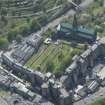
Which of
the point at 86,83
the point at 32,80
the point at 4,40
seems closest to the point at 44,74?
the point at 32,80

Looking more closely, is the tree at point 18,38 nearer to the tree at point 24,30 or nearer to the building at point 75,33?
the tree at point 24,30

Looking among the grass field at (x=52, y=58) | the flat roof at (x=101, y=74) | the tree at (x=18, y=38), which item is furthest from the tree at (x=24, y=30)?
the flat roof at (x=101, y=74)

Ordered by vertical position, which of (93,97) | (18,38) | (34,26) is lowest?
(93,97)

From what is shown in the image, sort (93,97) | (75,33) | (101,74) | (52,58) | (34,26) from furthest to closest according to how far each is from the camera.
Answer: (34,26) → (75,33) → (52,58) → (101,74) → (93,97)

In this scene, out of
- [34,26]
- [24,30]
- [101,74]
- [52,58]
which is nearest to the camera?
[101,74]

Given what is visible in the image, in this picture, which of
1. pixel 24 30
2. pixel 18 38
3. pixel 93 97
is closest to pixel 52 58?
pixel 18 38

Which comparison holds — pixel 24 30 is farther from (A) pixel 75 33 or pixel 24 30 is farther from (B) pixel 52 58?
(A) pixel 75 33

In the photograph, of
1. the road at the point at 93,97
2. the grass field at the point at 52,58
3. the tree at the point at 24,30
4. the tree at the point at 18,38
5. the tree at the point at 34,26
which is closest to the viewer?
the road at the point at 93,97

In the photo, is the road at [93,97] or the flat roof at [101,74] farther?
the flat roof at [101,74]

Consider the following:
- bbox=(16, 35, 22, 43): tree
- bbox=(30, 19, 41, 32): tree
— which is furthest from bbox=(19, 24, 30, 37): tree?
bbox=(16, 35, 22, 43): tree
